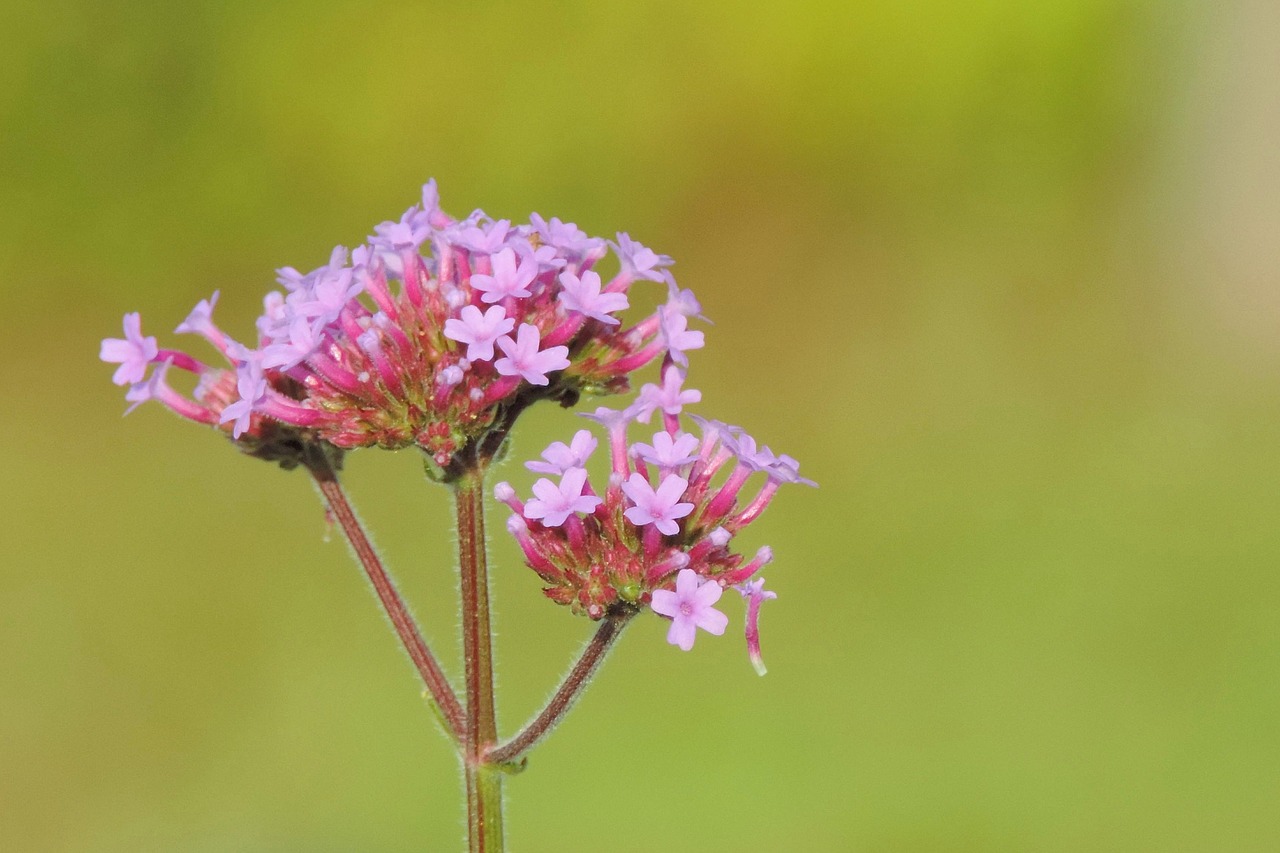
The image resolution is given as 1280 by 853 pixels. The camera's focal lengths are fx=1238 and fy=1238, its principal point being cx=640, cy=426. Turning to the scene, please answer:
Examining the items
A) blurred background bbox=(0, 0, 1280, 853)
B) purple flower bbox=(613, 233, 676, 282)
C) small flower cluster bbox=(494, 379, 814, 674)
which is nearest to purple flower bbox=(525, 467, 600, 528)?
small flower cluster bbox=(494, 379, 814, 674)

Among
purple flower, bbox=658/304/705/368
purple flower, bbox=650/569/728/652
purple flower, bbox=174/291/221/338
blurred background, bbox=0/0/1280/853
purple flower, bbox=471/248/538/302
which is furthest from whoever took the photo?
blurred background, bbox=0/0/1280/853

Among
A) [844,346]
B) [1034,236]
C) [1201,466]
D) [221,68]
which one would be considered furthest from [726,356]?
[221,68]

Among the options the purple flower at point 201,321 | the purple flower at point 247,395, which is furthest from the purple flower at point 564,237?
the purple flower at point 201,321

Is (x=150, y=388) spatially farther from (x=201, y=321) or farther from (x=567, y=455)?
(x=567, y=455)

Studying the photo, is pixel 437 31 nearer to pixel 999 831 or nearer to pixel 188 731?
pixel 188 731

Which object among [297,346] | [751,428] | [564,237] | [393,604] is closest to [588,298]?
[564,237]

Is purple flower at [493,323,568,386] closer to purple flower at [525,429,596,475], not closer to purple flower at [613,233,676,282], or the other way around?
purple flower at [525,429,596,475]
